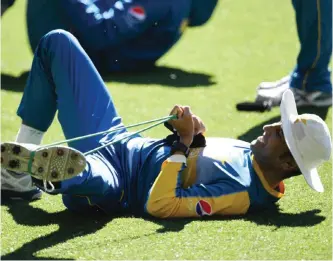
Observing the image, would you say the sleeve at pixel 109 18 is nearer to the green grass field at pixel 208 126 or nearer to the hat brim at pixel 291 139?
the green grass field at pixel 208 126

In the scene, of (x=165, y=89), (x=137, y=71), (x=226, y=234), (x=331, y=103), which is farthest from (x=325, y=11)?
(x=226, y=234)

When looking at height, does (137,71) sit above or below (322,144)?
below

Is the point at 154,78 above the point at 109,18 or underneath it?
underneath

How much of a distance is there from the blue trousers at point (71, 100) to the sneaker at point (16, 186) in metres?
0.25

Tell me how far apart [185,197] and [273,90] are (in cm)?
236

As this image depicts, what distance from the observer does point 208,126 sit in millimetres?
5355

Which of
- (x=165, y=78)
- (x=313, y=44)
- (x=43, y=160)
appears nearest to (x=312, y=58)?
(x=313, y=44)

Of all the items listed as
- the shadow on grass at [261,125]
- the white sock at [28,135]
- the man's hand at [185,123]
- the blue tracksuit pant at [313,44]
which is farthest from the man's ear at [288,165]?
the blue tracksuit pant at [313,44]

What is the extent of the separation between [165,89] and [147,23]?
66 centimetres

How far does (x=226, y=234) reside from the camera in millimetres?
3512

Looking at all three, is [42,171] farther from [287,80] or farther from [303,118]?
[287,80]

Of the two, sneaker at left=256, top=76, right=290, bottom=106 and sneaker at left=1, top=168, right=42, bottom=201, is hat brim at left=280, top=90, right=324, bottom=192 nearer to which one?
sneaker at left=1, top=168, right=42, bottom=201

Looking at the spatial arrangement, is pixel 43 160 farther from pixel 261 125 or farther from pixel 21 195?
pixel 261 125

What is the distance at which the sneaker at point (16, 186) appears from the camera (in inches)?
158
